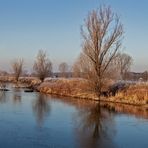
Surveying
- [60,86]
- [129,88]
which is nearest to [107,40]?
[129,88]

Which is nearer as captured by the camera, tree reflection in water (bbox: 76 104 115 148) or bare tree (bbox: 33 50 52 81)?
tree reflection in water (bbox: 76 104 115 148)

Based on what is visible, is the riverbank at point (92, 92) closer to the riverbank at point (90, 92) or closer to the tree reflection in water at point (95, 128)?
the riverbank at point (90, 92)

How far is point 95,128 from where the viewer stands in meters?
17.5

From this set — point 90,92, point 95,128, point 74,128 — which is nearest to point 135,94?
point 90,92

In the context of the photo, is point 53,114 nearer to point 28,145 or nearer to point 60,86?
point 28,145

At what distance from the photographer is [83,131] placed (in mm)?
16375

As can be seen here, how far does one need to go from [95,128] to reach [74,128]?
1266 mm

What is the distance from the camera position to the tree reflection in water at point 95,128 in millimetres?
13823

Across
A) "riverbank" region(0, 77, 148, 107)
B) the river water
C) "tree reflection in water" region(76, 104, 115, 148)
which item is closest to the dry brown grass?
"riverbank" region(0, 77, 148, 107)

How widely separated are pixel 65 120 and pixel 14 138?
5727 mm

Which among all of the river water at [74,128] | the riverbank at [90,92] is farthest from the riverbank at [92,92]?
the river water at [74,128]

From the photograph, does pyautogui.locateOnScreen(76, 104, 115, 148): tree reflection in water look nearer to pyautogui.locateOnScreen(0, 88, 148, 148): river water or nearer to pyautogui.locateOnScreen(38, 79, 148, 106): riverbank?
pyautogui.locateOnScreen(0, 88, 148, 148): river water

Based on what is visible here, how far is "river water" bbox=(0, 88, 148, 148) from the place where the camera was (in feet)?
44.6

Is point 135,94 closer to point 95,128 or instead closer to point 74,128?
point 95,128
